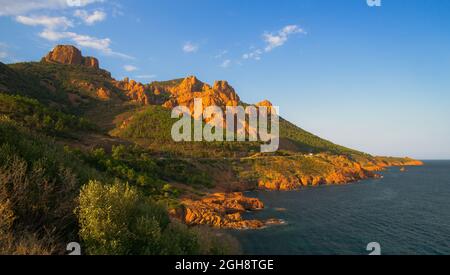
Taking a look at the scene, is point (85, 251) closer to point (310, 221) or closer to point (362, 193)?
point (310, 221)

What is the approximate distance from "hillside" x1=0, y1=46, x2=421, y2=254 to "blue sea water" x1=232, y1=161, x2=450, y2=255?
7994mm

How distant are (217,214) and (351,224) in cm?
Result: 2695

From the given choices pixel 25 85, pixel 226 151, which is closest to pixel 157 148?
pixel 226 151

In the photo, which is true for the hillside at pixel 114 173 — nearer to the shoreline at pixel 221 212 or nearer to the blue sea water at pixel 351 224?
the shoreline at pixel 221 212

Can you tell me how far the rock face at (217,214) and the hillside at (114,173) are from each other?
239mm

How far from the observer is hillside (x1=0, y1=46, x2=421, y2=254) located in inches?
673

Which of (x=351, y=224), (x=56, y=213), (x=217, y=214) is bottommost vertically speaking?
(x=351, y=224)

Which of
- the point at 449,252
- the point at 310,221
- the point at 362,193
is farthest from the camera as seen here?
the point at 362,193

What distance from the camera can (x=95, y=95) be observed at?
182 meters

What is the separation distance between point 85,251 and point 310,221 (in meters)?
56.6

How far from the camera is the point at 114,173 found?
222 feet

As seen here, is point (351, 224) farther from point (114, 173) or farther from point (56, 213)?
point (56, 213)

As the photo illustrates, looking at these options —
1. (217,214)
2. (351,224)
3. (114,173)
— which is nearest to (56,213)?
(217,214)

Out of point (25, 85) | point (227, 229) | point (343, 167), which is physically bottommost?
point (227, 229)
